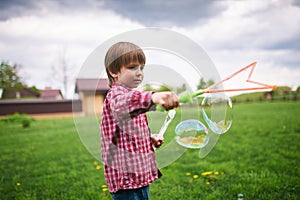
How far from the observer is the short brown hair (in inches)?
67.8

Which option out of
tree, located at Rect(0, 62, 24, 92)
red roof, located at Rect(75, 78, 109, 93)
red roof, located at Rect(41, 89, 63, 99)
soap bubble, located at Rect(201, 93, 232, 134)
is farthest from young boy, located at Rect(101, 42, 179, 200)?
red roof, located at Rect(41, 89, 63, 99)

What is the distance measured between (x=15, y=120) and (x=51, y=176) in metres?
12.5

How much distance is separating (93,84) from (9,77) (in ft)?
71.6

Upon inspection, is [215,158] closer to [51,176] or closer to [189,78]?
[51,176]

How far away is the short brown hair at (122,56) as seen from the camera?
1723 millimetres

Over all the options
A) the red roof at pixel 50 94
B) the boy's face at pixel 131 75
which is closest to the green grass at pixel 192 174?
the boy's face at pixel 131 75

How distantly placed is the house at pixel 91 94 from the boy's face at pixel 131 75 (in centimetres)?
27

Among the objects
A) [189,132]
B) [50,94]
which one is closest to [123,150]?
[189,132]

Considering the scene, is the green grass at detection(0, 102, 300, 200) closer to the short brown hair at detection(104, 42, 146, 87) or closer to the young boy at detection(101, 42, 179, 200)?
the young boy at detection(101, 42, 179, 200)

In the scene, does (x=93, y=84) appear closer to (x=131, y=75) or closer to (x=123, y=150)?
(x=131, y=75)

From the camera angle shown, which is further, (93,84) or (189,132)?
(189,132)

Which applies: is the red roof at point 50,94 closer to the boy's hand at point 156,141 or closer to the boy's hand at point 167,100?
the boy's hand at point 156,141

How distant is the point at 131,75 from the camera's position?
1702 mm

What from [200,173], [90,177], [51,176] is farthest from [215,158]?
[51,176]
